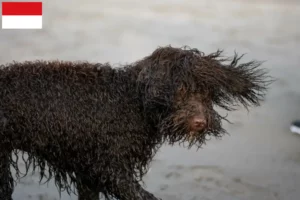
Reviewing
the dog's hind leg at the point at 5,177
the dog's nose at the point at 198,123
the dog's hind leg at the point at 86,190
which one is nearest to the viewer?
the dog's nose at the point at 198,123

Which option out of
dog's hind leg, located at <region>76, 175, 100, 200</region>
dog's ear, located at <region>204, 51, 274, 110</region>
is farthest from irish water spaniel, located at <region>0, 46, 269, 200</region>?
dog's hind leg, located at <region>76, 175, 100, 200</region>

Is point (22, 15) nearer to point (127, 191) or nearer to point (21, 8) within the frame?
point (21, 8)

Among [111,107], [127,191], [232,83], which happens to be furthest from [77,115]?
[232,83]

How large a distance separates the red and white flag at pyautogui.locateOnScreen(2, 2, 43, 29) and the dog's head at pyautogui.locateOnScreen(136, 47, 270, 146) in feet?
4.68

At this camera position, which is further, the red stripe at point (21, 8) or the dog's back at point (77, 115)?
the red stripe at point (21, 8)

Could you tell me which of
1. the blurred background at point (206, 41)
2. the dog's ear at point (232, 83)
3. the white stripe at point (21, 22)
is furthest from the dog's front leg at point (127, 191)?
the white stripe at point (21, 22)

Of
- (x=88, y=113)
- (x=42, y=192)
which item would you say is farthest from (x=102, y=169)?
(x=42, y=192)

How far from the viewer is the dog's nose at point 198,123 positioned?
4.31 meters

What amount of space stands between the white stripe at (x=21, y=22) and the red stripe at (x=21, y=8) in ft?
0.10

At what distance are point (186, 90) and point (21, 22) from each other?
1794mm

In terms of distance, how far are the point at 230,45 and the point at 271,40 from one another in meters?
0.30

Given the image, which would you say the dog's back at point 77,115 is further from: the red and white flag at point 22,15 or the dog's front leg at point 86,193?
the red and white flag at point 22,15

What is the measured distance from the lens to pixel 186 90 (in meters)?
4.38

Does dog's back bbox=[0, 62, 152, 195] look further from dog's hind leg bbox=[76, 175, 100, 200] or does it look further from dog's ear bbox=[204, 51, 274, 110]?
dog's ear bbox=[204, 51, 274, 110]
